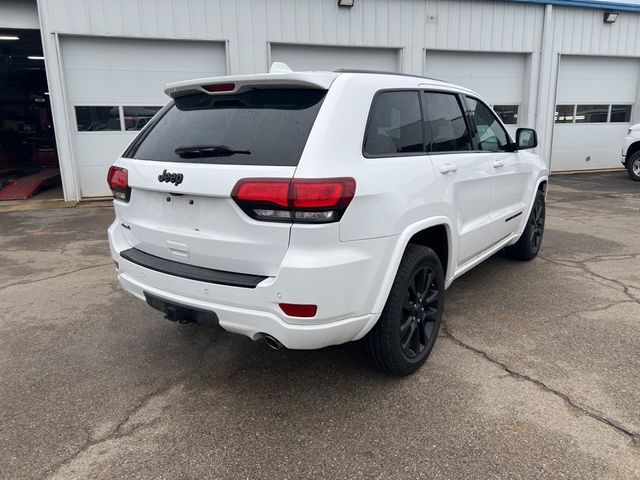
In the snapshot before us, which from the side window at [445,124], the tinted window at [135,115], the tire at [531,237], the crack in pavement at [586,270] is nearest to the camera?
the side window at [445,124]

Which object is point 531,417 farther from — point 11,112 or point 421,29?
point 11,112

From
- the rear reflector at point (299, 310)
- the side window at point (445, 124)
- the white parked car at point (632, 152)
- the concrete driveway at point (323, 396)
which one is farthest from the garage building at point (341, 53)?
the rear reflector at point (299, 310)

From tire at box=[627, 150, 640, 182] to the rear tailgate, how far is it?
40.6 feet

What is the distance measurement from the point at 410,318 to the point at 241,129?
151cm

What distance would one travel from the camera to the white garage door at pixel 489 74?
40.3ft

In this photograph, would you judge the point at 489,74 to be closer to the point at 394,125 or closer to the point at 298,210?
the point at 394,125

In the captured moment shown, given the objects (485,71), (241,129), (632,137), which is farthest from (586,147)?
(241,129)

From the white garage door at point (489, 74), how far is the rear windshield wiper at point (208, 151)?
10500 mm

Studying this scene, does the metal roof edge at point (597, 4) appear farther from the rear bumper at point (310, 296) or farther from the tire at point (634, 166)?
the rear bumper at point (310, 296)

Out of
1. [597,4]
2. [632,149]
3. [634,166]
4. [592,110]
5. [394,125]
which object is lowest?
[634,166]

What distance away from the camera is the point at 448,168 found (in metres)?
3.25

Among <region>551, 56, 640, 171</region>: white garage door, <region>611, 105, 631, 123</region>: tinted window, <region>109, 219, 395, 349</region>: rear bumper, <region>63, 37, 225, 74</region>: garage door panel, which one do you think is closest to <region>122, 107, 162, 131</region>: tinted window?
<region>63, 37, 225, 74</region>: garage door panel

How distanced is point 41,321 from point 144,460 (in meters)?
2.27

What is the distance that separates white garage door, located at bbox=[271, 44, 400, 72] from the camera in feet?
36.4
